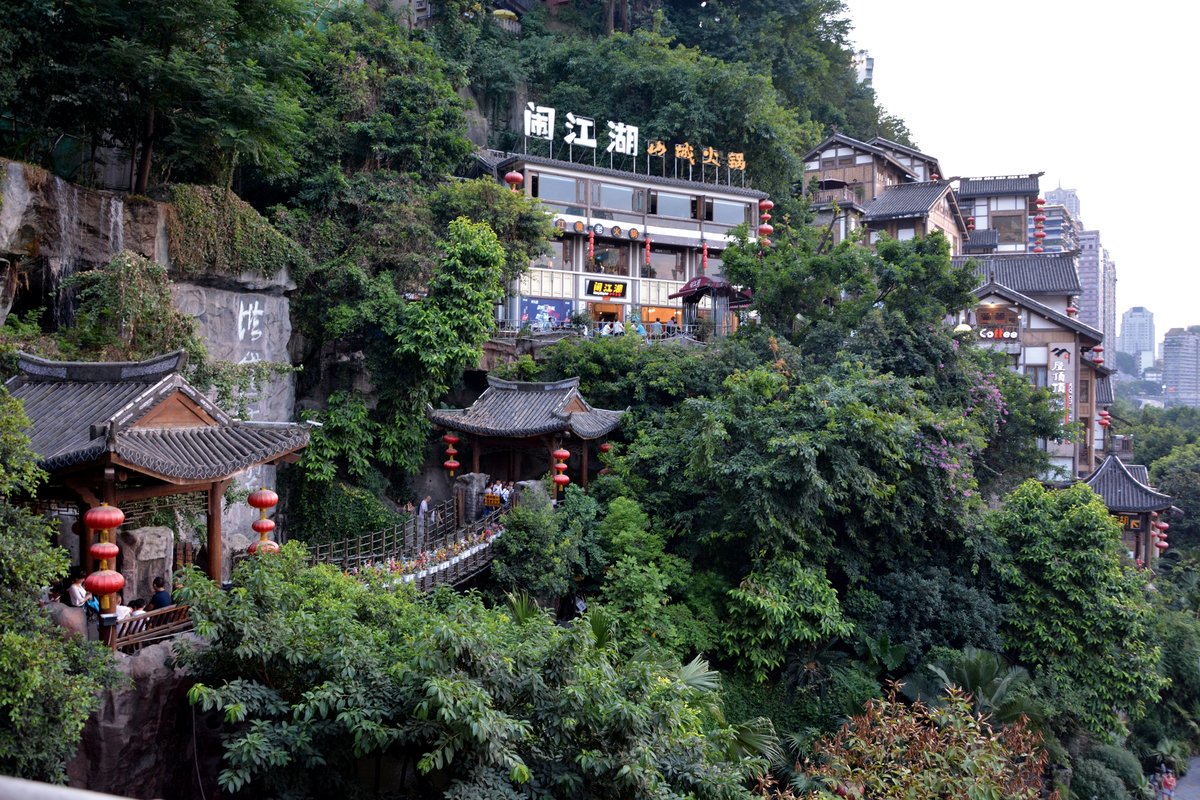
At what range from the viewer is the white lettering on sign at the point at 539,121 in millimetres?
32875

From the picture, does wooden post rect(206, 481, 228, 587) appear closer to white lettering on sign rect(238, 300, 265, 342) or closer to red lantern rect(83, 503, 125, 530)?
red lantern rect(83, 503, 125, 530)

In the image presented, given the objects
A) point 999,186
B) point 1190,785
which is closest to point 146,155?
point 1190,785

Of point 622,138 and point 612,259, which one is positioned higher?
point 622,138

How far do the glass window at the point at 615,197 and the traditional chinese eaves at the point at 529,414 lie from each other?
12795mm

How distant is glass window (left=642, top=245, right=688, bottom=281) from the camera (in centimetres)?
3550

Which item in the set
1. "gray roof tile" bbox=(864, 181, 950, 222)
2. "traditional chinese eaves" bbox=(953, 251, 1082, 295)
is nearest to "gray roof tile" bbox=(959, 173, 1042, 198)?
"gray roof tile" bbox=(864, 181, 950, 222)

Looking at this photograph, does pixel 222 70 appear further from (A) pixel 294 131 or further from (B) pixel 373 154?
(B) pixel 373 154

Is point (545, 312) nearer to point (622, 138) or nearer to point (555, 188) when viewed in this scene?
point (555, 188)

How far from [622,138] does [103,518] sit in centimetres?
2721

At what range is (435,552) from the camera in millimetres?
16859

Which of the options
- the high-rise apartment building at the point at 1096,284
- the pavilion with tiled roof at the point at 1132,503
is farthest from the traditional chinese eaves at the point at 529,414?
the high-rise apartment building at the point at 1096,284

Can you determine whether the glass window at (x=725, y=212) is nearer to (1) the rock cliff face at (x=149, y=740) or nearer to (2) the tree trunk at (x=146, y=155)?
(2) the tree trunk at (x=146, y=155)

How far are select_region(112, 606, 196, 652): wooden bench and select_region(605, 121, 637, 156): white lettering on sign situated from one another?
2613cm

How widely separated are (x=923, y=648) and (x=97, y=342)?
16799mm
